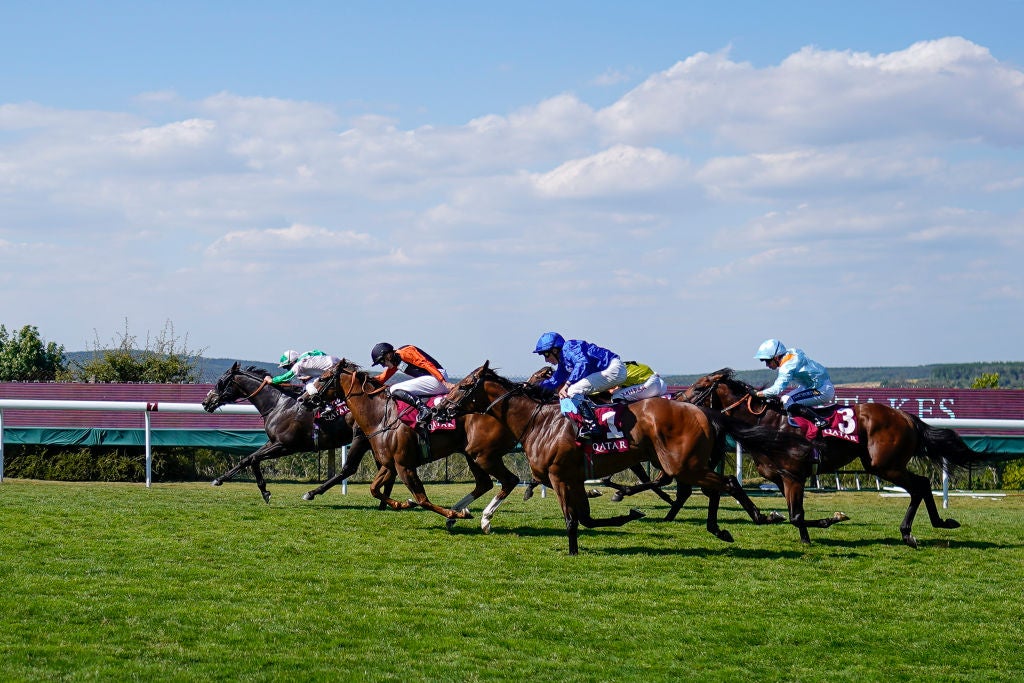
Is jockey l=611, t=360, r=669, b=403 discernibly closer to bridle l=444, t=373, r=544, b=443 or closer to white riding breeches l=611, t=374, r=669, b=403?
white riding breeches l=611, t=374, r=669, b=403

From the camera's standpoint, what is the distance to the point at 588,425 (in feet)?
27.2

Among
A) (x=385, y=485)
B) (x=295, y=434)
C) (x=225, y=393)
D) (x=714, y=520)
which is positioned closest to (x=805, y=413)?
(x=714, y=520)

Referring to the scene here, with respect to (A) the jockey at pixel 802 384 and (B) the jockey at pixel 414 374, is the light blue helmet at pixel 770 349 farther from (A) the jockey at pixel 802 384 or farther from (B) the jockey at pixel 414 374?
(B) the jockey at pixel 414 374

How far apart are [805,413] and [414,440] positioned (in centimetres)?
351

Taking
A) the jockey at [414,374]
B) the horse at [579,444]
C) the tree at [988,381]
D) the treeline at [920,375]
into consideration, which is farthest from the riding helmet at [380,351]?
the treeline at [920,375]

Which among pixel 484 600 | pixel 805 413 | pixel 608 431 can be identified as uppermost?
pixel 805 413

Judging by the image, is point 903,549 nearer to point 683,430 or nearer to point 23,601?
point 683,430

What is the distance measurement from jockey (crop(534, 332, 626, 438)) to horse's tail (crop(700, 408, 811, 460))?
804 mm

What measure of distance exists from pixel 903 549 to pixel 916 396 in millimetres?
11301

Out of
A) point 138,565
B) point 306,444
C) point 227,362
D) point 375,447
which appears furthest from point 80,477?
point 227,362

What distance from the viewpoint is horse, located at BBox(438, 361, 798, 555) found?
816 centimetres

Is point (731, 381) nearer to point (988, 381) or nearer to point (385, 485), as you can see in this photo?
point (385, 485)

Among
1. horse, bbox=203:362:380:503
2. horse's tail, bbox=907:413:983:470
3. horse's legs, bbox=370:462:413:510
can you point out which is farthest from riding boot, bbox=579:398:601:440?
horse, bbox=203:362:380:503

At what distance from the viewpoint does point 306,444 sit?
11547 mm
